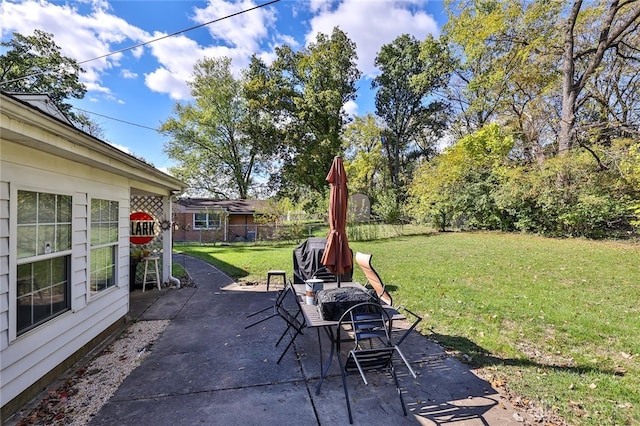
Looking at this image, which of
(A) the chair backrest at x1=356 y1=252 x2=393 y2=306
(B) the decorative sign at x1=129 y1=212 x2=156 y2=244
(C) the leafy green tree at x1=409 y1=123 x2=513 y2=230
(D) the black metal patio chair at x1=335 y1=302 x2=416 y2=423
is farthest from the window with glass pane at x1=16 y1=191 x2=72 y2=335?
(C) the leafy green tree at x1=409 y1=123 x2=513 y2=230

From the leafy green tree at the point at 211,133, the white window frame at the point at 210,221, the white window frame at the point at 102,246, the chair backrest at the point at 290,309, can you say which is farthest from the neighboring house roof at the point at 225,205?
the white window frame at the point at 102,246

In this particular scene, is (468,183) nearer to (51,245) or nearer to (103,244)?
→ (103,244)

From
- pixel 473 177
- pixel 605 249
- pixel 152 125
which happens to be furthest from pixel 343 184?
pixel 152 125

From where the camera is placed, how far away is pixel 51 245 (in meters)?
3.29

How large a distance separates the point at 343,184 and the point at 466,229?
1632 centimetres

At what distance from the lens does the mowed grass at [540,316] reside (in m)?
3.01

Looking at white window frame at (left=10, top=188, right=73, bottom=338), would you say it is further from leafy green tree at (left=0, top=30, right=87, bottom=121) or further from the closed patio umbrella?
leafy green tree at (left=0, top=30, right=87, bottom=121)

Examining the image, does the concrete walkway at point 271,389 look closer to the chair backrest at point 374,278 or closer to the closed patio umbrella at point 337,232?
the chair backrest at point 374,278

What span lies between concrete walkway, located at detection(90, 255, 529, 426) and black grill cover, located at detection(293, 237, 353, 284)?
1.73 m

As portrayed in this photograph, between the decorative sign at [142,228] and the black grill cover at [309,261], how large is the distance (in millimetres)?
3807

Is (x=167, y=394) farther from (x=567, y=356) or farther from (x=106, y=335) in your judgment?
(x=567, y=356)

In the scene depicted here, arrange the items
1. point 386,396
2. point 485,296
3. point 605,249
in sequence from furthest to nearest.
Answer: point 605,249 → point 485,296 → point 386,396

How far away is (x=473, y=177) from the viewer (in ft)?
59.1

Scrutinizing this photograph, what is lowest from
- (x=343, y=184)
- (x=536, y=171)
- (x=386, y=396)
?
(x=386, y=396)
